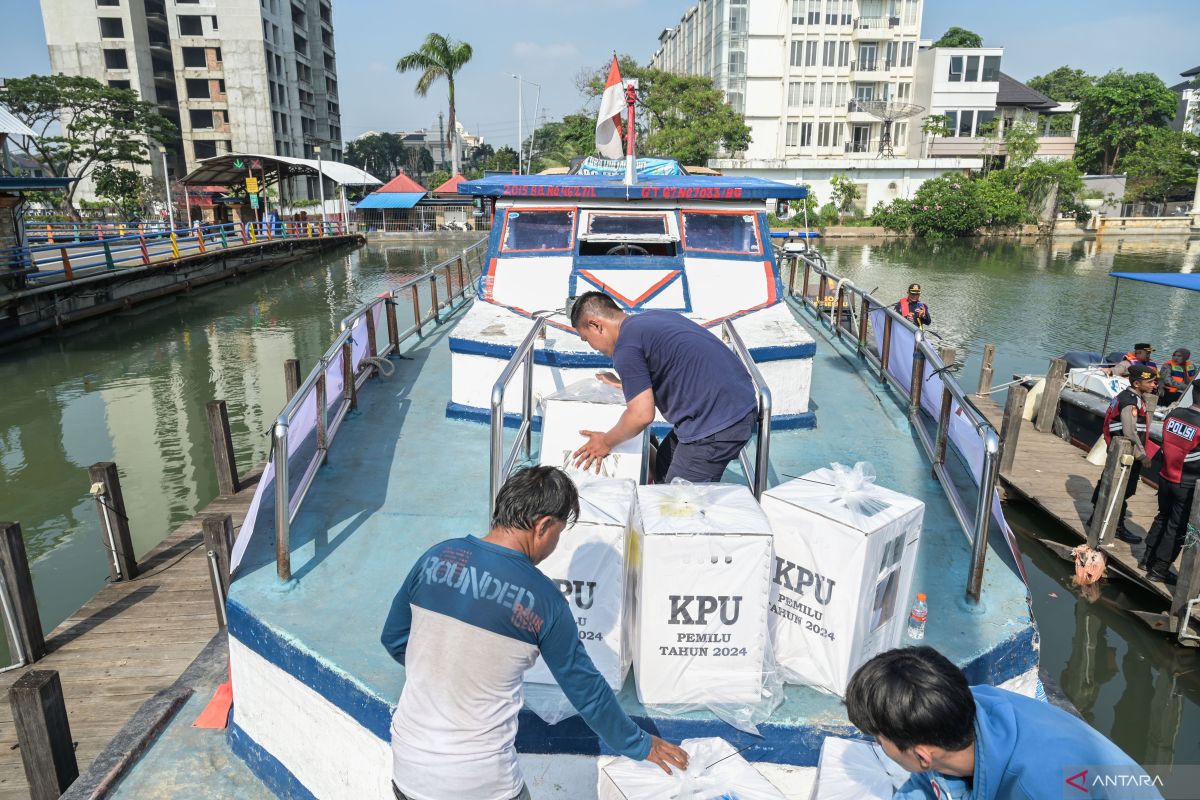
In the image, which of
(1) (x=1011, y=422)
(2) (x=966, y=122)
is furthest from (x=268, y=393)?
(2) (x=966, y=122)

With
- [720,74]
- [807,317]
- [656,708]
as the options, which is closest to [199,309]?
[807,317]

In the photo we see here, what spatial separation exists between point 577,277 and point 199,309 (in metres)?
26.5

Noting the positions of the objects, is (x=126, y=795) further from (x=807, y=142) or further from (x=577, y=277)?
(x=807, y=142)

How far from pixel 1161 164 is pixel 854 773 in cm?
7932

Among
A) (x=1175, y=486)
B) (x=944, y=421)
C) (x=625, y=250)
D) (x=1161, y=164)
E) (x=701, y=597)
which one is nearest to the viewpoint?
(x=701, y=597)

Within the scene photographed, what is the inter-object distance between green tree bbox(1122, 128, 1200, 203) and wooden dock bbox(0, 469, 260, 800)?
79.0 metres

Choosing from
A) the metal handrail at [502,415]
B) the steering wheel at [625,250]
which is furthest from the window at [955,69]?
the metal handrail at [502,415]

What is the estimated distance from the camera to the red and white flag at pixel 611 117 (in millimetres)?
8109

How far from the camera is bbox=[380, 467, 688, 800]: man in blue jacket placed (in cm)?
236

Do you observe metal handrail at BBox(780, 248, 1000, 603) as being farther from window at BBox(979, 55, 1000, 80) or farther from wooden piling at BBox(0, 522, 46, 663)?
window at BBox(979, 55, 1000, 80)

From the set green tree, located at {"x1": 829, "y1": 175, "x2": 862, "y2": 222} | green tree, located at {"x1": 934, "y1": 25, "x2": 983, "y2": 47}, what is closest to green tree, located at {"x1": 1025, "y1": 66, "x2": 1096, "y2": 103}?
green tree, located at {"x1": 934, "y1": 25, "x2": 983, "y2": 47}

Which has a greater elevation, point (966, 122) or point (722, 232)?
point (966, 122)

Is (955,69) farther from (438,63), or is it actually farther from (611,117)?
(611,117)

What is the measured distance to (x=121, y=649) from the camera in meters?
6.87
